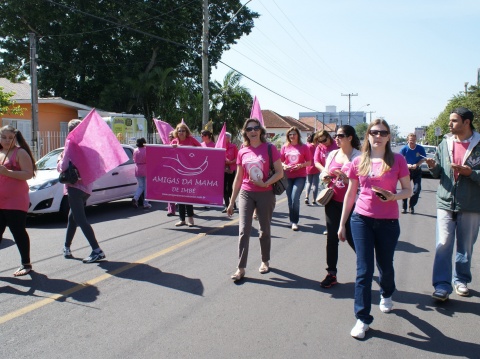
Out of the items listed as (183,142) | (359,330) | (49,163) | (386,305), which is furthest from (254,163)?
(49,163)

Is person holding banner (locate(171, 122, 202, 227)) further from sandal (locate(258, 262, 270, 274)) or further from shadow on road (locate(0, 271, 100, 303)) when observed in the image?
shadow on road (locate(0, 271, 100, 303))

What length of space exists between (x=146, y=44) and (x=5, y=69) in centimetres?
924

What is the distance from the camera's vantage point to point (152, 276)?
5582 mm

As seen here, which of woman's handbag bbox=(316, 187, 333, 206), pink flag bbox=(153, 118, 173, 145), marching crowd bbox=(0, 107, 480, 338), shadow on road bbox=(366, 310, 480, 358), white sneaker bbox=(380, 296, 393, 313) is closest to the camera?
shadow on road bbox=(366, 310, 480, 358)

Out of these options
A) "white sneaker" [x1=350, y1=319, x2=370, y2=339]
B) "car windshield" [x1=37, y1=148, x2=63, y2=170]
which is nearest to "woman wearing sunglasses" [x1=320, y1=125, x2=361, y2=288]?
"white sneaker" [x1=350, y1=319, x2=370, y2=339]

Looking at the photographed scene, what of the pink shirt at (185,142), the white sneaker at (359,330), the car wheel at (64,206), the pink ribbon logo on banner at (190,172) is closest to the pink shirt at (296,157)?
the pink ribbon logo on banner at (190,172)

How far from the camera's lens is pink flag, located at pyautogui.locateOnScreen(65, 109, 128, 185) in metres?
5.97

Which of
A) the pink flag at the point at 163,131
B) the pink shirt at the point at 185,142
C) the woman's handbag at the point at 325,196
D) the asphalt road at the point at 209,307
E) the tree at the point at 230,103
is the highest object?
the tree at the point at 230,103

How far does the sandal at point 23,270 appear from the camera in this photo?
5.47m

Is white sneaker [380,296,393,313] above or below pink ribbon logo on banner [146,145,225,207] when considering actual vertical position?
below

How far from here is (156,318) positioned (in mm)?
4262

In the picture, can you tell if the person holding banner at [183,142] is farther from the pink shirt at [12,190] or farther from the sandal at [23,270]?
the pink shirt at [12,190]

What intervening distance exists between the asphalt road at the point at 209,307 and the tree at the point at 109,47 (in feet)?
75.9

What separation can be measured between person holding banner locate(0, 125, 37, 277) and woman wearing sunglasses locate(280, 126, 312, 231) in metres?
4.63
